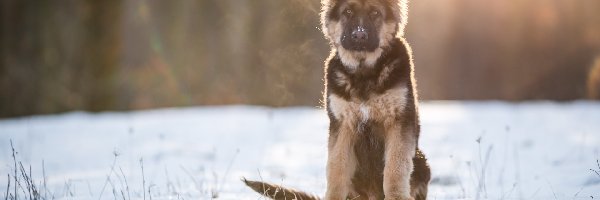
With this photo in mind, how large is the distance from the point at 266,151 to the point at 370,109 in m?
5.30

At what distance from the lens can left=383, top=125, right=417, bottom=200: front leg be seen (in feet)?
14.9

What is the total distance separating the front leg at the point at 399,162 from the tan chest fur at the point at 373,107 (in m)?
0.12

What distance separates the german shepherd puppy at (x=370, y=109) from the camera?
4.55 m

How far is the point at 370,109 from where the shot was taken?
4594mm

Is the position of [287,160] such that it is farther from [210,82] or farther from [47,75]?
[47,75]

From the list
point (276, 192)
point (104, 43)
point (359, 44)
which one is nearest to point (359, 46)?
point (359, 44)

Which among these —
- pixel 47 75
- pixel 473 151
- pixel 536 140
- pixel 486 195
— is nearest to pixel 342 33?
pixel 486 195

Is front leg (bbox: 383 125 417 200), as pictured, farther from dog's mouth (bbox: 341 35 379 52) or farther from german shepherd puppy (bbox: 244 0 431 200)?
dog's mouth (bbox: 341 35 379 52)

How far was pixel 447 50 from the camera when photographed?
26234 millimetres

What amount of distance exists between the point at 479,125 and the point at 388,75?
24.7 feet

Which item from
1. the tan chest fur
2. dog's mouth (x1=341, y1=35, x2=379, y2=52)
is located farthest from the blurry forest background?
the tan chest fur

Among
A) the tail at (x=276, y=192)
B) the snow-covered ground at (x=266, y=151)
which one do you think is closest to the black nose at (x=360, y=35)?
the tail at (x=276, y=192)

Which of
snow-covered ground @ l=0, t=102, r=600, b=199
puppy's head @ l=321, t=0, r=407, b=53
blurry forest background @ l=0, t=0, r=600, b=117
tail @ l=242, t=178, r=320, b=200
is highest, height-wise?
blurry forest background @ l=0, t=0, r=600, b=117

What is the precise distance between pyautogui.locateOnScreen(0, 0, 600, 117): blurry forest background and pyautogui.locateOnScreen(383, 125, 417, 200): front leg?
50.3ft
